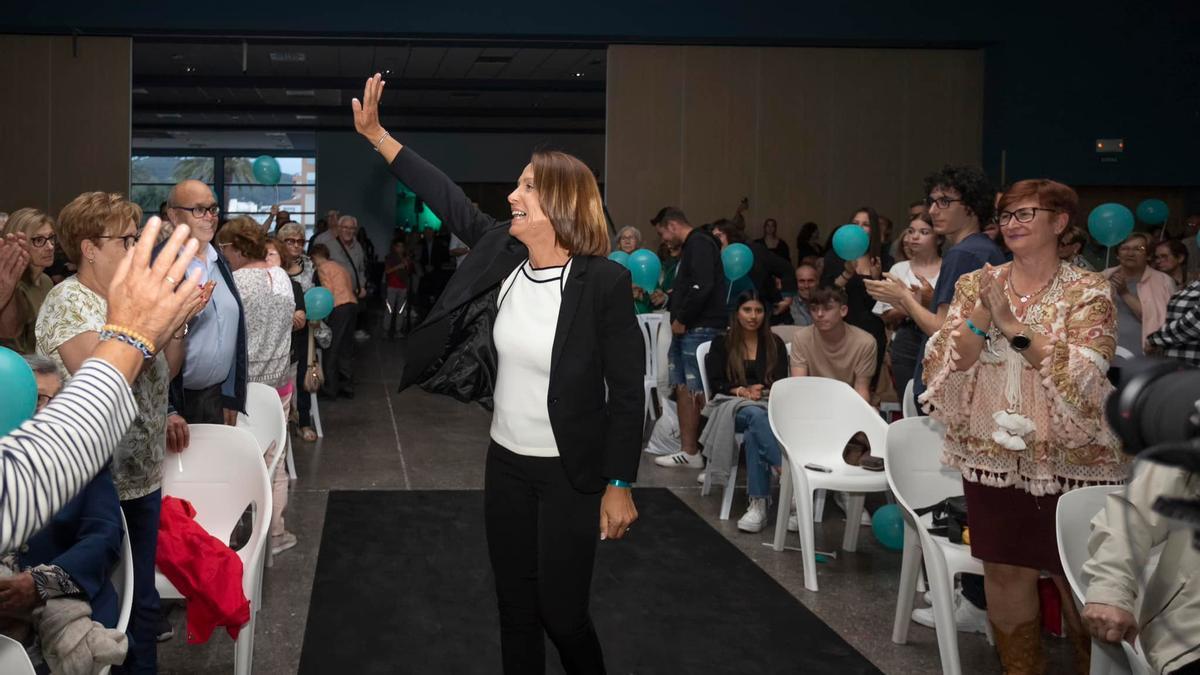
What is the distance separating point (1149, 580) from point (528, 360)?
53.4 inches

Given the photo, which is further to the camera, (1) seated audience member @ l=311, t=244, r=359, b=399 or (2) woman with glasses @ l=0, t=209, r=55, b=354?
(1) seated audience member @ l=311, t=244, r=359, b=399

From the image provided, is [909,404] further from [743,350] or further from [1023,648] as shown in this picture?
[1023,648]

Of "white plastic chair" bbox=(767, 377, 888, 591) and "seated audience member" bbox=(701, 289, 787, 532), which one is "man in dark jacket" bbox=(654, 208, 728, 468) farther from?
"white plastic chair" bbox=(767, 377, 888, 591)

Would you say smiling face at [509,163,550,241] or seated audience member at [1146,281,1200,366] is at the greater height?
smiling face at [509,163,550,241]

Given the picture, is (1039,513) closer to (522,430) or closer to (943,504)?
(943,504)

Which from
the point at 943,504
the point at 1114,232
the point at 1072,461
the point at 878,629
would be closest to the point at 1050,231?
the point at 1072,461

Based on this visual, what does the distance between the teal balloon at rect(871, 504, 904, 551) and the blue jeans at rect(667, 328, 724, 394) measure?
74.9 inches

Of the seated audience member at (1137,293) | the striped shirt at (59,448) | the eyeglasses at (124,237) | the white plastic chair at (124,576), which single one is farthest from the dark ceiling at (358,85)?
the striped shirt at (59,448)

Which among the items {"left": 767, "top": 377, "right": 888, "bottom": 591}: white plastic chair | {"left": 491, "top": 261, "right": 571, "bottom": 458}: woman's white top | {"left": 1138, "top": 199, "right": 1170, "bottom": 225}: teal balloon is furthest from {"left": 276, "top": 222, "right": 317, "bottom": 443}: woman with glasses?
{"left": 1138, "top": 199, "right": 1170, "bottom": 225}: teal balloon

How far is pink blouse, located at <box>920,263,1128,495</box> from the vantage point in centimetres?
284

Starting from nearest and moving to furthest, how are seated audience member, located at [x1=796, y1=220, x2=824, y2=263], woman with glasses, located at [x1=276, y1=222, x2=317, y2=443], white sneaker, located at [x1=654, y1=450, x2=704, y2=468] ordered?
white sneaker, located at [x1=654, y1=450, x2=704, y2=468], woman with glasses, located at [x1=276, y1=222, x2=317, y2=443], seated audience member, located at [x1=796, y1=220, x2=824, y2=263]

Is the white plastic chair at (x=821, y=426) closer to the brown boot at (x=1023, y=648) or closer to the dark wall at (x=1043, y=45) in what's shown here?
the brown boot at (x=1023, y=648)

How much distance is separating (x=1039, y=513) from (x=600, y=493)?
120cm

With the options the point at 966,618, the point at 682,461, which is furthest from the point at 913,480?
the point at 682,461
